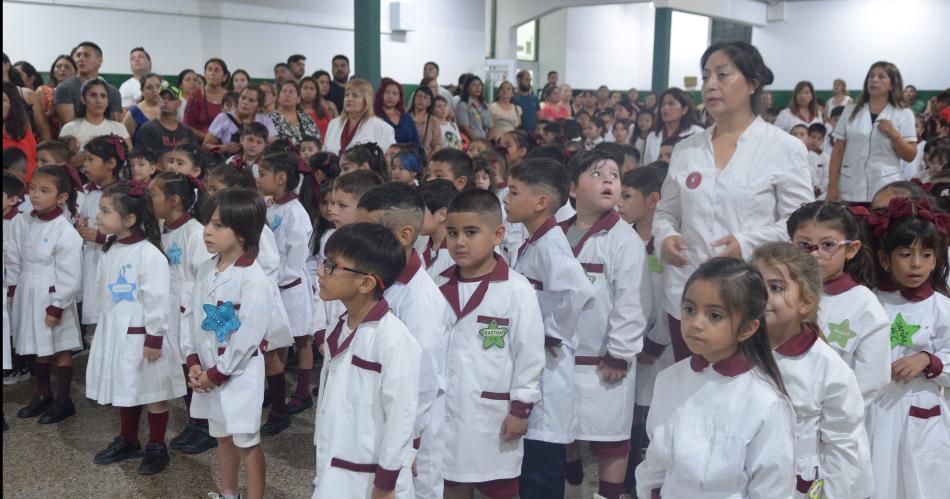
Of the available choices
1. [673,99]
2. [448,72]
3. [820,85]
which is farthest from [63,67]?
[820,85]

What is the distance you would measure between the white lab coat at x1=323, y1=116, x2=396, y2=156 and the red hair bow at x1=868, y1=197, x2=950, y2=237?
3.68m

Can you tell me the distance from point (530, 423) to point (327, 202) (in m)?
2.05

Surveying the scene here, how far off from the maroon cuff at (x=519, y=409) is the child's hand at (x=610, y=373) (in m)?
0.46

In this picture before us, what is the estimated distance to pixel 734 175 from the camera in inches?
→ 107

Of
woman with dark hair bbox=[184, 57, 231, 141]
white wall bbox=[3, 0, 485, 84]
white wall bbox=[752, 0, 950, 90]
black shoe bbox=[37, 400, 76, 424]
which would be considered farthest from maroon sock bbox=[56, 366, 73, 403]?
white wall bbox=[752, 0, 950, 90]

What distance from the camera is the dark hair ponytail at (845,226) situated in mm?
2561

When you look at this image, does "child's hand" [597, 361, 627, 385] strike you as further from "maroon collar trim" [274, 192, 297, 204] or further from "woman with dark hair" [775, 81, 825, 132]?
"woman with dark hair" [775, 81, 825, 132]

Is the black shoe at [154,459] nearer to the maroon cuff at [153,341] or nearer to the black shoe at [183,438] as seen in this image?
the black shoe at [183,438]

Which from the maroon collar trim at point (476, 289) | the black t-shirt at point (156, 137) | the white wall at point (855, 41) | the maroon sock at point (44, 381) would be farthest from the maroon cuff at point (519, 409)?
the white wall at point (855, 41)

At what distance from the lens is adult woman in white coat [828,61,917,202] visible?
5.43m

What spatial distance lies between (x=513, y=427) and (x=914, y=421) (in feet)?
4.42

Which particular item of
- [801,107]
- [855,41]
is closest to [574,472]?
[801,107]

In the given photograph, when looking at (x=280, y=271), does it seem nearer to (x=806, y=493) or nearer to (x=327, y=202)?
(x=327, y=202)

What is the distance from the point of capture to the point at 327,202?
14.6ft
